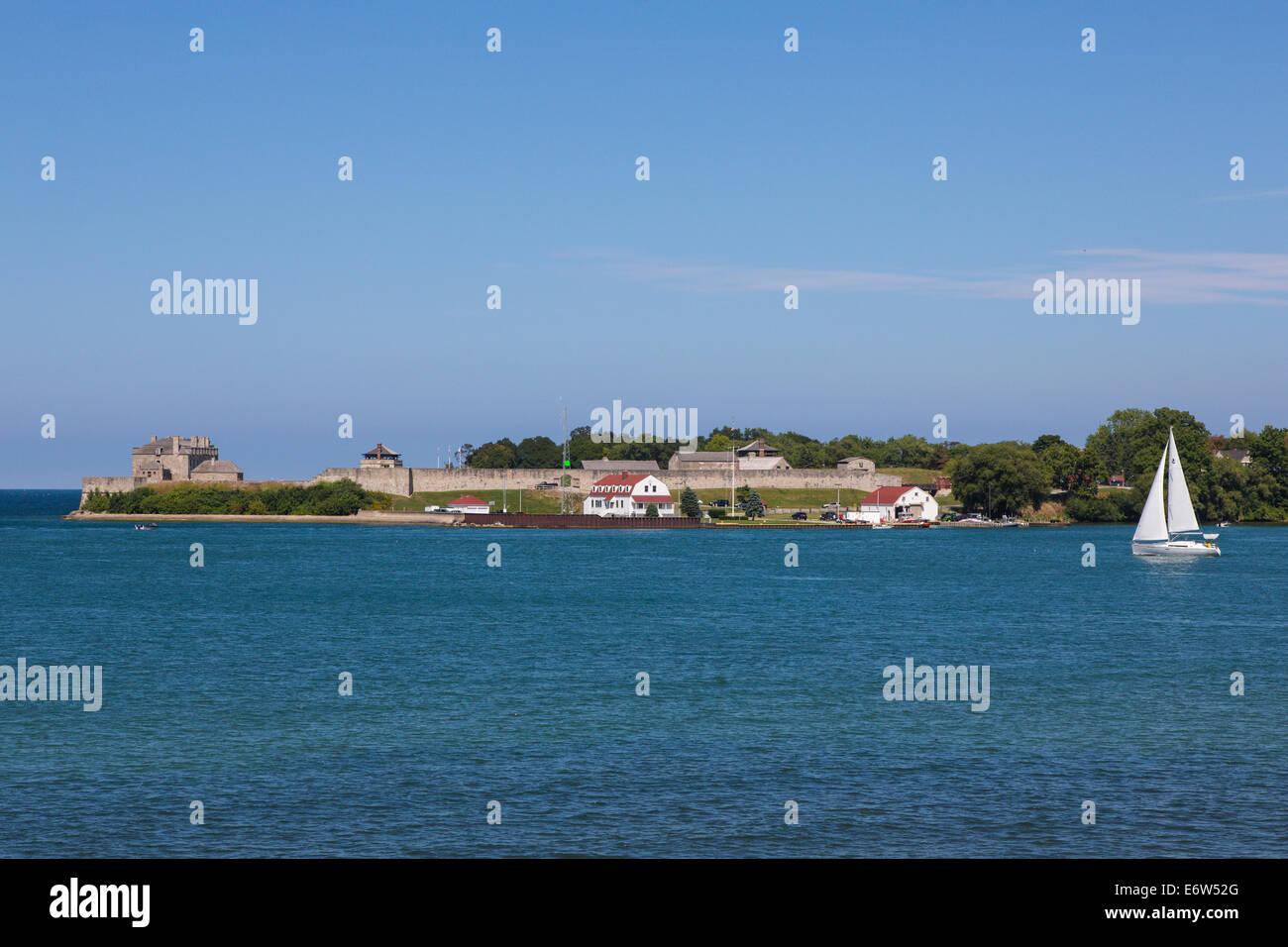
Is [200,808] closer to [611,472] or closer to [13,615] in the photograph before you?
[13,615]

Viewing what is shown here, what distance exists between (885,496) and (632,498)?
97.2 ft

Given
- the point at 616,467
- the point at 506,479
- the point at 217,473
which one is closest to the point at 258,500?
the point at 217,473

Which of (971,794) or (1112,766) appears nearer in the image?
(971,794)

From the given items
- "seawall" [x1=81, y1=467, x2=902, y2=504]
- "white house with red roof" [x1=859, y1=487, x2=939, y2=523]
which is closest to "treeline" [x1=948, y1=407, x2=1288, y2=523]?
"white house with red roof" [x1=859, y1=487, x2=939, y2=523]

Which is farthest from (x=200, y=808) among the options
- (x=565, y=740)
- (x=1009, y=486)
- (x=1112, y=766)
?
(x=1009, y=486)

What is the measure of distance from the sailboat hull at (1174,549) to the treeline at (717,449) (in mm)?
84424

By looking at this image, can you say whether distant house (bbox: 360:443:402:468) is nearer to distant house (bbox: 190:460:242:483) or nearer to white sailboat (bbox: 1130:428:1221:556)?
distant house (bbox: 190:460:242:483)

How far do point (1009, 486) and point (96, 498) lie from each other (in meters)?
117

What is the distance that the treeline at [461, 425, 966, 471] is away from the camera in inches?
6703

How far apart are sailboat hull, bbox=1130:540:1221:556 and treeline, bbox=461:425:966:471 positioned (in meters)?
84.4

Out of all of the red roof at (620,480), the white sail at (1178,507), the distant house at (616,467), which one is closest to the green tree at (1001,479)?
the red roof at (620,480)

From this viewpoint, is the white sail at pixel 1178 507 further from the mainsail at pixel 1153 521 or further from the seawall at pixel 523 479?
the seawall at pixel 523 479

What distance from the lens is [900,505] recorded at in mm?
133375

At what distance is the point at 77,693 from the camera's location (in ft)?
95.4
